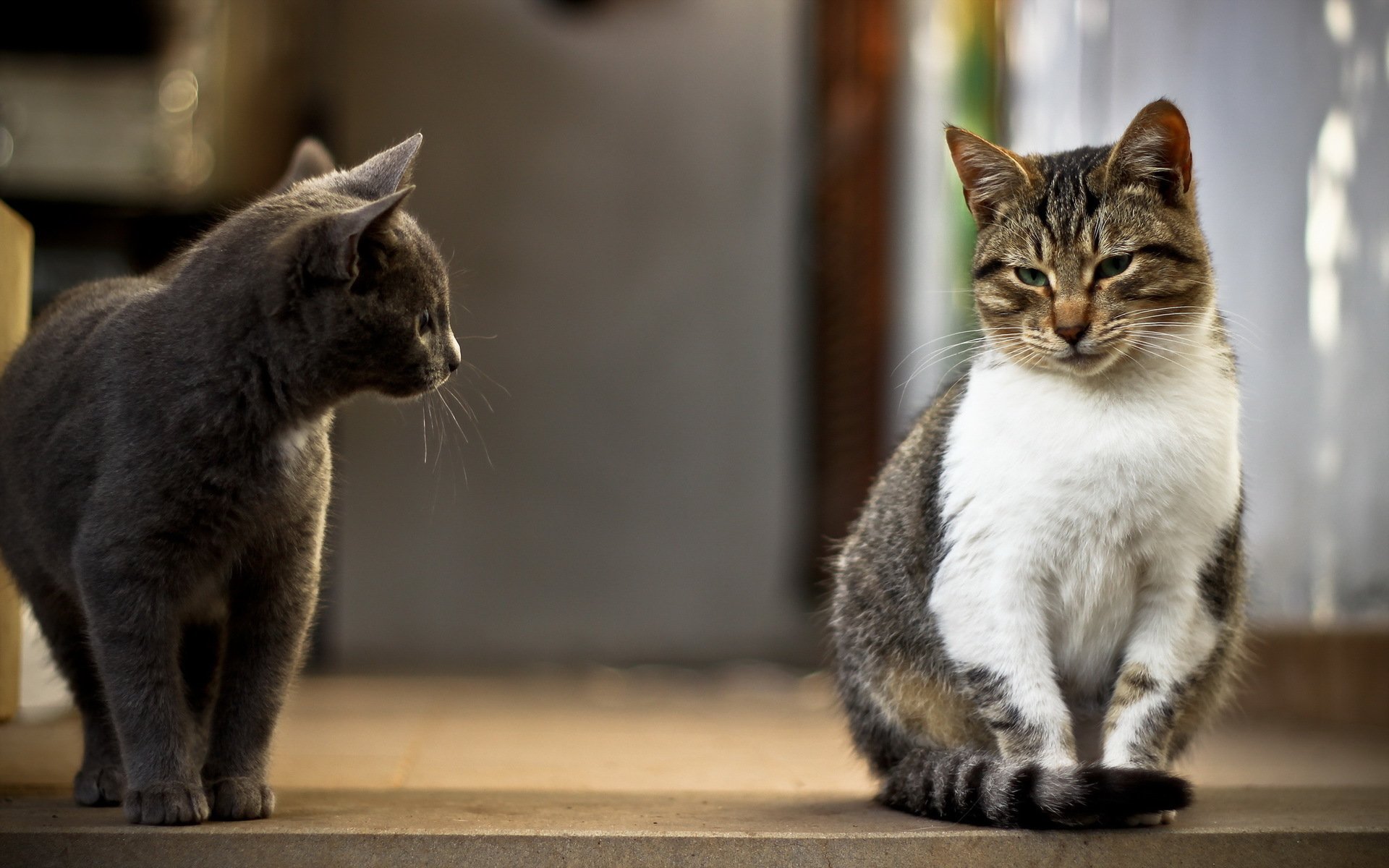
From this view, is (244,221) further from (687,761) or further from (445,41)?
(445,41)

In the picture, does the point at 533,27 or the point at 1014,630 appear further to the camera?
the point at 533,27

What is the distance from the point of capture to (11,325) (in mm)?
1825

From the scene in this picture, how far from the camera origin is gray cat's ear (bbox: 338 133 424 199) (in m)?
1.50

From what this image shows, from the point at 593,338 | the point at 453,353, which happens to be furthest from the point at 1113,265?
the point at 593,338

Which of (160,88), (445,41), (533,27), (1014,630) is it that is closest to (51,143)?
(160,88)

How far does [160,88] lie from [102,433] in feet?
9.34

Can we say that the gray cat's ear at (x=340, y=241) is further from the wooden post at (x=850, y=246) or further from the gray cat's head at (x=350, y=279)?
the wooden post at (x=850, y=246)

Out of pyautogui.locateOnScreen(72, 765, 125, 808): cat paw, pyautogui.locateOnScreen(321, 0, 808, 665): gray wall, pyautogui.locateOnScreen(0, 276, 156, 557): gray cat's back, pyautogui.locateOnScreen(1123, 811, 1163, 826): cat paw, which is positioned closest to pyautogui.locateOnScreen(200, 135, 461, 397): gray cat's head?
pyautogui.locateOnScreen(0, 276, 156, 557): gray cat's back

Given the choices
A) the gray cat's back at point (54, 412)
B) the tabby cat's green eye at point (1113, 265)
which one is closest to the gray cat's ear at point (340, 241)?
the gray cat's back at point (54, 412)

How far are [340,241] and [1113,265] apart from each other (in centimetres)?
91

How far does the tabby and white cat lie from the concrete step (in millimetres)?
49

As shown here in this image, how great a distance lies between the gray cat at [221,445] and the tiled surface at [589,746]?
18 centimetres

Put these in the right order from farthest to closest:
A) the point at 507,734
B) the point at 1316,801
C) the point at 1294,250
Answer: the point at 1294,250 < the point at 507,734 < the point at 1316,801

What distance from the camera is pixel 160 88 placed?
383 centimetres
